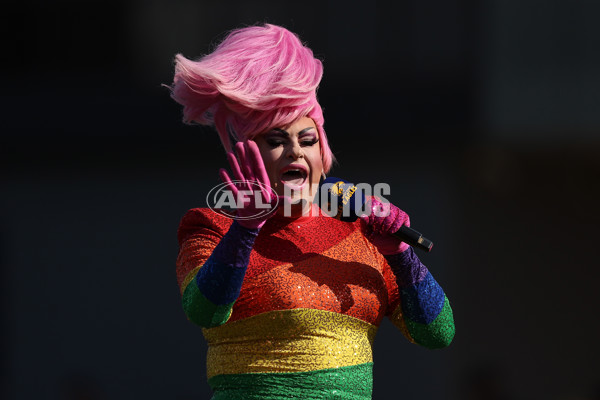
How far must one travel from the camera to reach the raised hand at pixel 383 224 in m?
2.63

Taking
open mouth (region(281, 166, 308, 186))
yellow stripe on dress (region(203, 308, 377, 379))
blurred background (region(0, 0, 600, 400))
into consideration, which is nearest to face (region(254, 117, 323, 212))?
open mouth (region(281, 166, 308, 186))

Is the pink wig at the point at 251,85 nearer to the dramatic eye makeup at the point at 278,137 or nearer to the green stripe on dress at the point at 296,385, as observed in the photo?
the dramatic eye makeup at the point at 278,137

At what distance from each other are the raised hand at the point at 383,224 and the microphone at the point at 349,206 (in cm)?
2

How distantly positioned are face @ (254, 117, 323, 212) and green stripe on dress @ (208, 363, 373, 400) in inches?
18.1

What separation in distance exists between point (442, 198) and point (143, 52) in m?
2.56

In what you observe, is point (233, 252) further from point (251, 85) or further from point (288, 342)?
point (251, 85)

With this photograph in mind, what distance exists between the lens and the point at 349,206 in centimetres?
263

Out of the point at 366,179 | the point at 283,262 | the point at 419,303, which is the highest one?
the point at 283,262

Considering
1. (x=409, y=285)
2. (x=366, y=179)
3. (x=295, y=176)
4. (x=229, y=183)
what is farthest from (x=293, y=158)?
(x=366, y=179)

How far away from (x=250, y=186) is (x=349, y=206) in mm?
280

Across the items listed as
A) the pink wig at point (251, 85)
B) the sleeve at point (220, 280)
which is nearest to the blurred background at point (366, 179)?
the pink wig at point (251, 85)

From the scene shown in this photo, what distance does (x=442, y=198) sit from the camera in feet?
23.5

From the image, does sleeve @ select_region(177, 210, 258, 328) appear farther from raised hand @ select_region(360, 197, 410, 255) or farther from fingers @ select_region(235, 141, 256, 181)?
raised hand @ select_region(360, 197, 410, 255)

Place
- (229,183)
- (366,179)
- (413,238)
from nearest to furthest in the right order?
(229,183), (413,238), (366,179)
